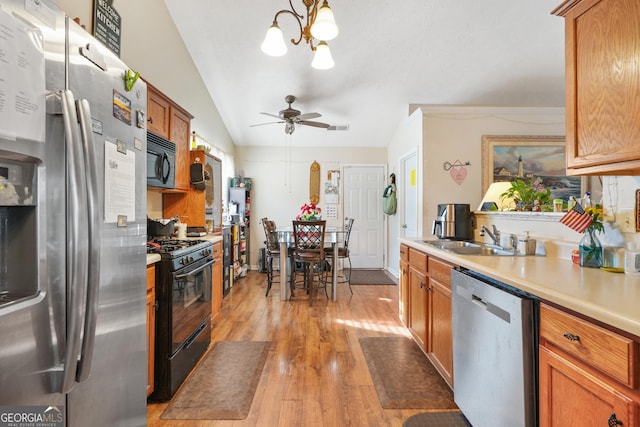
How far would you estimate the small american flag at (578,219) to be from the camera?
5.13 ft

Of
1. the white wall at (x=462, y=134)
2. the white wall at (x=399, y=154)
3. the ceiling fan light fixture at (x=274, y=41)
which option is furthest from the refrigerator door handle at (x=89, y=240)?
the white wall at (x=462, y=134)

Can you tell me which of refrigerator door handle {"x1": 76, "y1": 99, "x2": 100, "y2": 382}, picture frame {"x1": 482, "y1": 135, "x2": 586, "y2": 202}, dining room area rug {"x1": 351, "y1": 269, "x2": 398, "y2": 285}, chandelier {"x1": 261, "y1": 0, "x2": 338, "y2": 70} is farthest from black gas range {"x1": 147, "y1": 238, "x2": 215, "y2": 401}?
picture frame {"x1": 482, "y1": 135, "x2": 586, "y2": 202}

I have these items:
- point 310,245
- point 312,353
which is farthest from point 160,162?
point 310,245

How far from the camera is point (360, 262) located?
622cm

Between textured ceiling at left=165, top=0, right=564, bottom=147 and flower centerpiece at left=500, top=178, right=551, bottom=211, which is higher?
textured ceiling at left=165, top=0, right=564, bottom=147

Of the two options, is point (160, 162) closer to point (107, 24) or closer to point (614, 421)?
point (107, 24)

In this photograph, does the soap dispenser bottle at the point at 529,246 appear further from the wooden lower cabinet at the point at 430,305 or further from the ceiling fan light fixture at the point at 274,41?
the ceiling fan light fixture at the point at 274,41

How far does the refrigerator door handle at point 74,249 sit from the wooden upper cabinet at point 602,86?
182 centimetres

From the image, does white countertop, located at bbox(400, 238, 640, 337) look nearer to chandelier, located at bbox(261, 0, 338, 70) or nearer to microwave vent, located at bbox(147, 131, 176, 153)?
chandelier, located at bbox(261, 0, 338, 70)

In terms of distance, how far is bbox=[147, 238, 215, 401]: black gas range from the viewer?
75.4 inches

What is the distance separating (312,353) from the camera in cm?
260

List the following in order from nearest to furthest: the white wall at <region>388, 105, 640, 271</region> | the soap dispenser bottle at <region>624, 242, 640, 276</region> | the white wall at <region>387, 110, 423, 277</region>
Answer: the soap dispenser bottle at <region>624, 242, 640, 276</region>
the white wall at <region>388, 105, 640, 271</region>
the white wall at <region>387, 110, 423, 277</region>

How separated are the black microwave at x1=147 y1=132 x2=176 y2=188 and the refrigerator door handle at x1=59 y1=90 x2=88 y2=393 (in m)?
1.53

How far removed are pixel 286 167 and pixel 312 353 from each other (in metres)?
4.24
